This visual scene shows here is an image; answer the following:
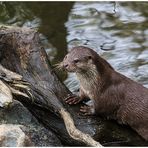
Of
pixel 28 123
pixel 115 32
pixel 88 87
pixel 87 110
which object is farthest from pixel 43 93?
pixel 115 32

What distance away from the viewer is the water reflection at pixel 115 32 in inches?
241

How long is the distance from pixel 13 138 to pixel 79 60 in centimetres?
100

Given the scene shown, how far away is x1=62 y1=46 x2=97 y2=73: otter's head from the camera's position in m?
4.44

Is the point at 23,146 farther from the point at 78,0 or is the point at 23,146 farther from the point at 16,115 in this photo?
the point at 78,0

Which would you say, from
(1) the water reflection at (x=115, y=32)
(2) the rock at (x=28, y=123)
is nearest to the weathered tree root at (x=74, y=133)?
Answer: (2) the rock at (x=28, y=123)

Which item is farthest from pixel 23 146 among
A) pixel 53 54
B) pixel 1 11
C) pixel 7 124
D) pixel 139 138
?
pixel 1 11

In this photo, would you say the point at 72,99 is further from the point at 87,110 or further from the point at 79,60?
the point at 79,60

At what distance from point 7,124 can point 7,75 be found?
459 mm

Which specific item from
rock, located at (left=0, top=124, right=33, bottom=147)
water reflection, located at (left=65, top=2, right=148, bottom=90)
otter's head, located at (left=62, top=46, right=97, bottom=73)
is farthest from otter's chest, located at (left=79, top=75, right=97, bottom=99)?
rock, located at (left=0, top=124, right=33, bottom=147)

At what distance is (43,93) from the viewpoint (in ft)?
13.9

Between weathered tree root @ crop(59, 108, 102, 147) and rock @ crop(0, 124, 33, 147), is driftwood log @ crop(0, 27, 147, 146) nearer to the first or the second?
weathered tree root @ crop(59, 108, 102, 147)

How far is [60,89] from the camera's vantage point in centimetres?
446

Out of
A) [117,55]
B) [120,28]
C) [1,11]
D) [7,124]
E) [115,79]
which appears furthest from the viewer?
[1,11]

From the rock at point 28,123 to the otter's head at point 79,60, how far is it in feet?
1.67
